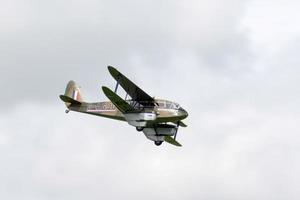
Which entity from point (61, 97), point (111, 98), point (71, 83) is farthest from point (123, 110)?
point (71, 83)

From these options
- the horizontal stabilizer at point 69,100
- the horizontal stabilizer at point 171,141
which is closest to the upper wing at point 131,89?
the horizontal stabilizer at point 69,100

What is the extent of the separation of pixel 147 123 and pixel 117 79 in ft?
16.5

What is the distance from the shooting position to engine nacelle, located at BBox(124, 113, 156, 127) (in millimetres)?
69188

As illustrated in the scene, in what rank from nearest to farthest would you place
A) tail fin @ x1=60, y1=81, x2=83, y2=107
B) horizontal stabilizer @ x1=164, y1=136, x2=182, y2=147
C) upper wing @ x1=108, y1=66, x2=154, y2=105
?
upper wing @ x1=108, y1=66, x2=154, y2=105 < horizontal stabilizer @ x1=164, y1=136, x2=182, y2=147 < tail fin @ x1=60, y1=81, x2=83, y2=107

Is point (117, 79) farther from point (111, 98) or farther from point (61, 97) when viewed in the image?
point (61, 97)

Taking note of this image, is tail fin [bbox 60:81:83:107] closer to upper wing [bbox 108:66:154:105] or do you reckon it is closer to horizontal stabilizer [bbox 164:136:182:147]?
horizontal stabilizer [bbox 164:136:182:147]

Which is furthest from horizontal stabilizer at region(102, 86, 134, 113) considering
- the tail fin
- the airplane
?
the tail fin

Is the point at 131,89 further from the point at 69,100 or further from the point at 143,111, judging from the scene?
the point at 69,100

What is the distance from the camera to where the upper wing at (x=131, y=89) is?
67000 millimetres

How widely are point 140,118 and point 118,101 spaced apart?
2.54 metres

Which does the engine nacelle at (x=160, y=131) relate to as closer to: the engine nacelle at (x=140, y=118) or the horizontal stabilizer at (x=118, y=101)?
the engine nacelle at (x=140, y=118)

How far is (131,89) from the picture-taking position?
6944 cm

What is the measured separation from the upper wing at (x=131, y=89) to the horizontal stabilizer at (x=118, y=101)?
1268 mm

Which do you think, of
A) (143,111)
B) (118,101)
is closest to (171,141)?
(143,111)
